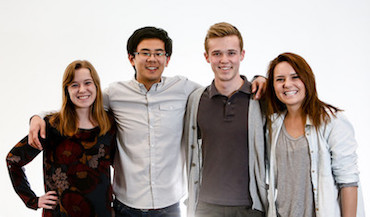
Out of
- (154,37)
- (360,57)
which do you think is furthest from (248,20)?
(154,37)

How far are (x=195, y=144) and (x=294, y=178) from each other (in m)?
0.57

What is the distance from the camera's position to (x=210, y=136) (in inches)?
70.7

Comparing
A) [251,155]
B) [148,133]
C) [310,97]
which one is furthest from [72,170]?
[310,97]

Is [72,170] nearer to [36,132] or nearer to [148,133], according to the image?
[36,132]

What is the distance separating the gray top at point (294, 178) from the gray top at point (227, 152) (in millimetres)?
200

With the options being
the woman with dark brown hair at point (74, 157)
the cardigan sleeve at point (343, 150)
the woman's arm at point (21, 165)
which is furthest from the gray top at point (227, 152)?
the woman's arm at point (21, 165)

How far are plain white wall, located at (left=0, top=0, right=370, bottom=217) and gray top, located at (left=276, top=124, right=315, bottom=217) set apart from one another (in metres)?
1.38

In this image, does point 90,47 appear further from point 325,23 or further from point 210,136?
point 325,23

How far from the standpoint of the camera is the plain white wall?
2.78m

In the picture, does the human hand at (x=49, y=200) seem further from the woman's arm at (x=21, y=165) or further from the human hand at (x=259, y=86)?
the human hand at (x=259, y=86)

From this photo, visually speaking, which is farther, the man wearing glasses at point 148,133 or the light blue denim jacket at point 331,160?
the man wearing glasses at point 148,133

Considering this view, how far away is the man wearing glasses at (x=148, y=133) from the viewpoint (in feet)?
5.95

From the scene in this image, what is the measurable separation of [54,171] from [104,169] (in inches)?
9.7

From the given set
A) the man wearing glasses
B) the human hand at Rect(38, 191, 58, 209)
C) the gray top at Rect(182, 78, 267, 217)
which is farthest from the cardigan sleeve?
the human hand at Rect(38, 191, 58, 209)
